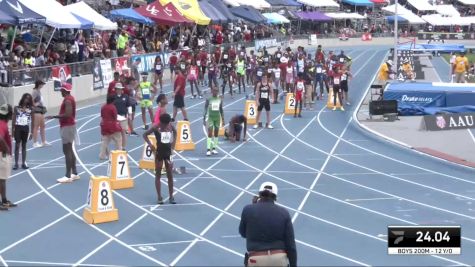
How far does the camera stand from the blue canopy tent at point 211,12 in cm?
4539

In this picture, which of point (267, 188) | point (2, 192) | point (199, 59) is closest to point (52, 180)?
point (2, 192)

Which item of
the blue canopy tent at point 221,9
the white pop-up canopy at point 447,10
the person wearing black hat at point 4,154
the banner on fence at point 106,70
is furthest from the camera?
the white pop-up canopy at point 447,10

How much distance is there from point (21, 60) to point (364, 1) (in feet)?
240

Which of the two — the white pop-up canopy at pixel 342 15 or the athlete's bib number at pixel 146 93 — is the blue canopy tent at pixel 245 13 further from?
the white pop-up canopy at pixel 342 15

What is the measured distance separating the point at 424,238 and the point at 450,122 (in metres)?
15.8

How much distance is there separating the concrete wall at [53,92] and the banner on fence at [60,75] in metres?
0.24

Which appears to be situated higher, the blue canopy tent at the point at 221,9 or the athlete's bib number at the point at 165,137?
the blue canopy tent at the point at 221,9

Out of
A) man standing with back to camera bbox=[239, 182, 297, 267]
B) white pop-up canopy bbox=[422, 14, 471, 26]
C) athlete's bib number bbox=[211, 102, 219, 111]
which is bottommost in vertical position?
white pop-up canopy bbox=[422, 14, 471, 26]

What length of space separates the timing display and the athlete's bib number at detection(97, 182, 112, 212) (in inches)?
247

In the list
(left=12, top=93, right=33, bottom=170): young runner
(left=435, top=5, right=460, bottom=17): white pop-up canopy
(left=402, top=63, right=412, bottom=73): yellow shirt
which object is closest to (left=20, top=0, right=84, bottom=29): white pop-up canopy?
(left=12, top=93, right=33, bottom=170): young runner

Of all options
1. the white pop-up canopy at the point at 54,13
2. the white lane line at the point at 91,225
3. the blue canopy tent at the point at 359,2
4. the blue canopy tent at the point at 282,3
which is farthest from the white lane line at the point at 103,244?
the blue canopy tent at the point at 359,2

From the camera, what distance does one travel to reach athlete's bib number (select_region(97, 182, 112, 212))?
1346 centimetres

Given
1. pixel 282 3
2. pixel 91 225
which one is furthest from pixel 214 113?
pixel 282 3

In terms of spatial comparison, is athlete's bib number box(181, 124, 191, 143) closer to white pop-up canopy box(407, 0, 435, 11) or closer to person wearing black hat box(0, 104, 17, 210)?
person wearing black hat box(0, 104, 17, 210)
